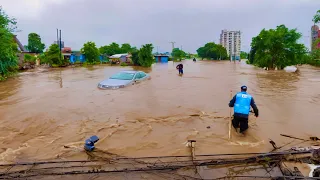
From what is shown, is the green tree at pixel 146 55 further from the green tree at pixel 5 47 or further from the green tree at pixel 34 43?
the green tree at pixel 34 43

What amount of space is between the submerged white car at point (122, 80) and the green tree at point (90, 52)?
3889cm

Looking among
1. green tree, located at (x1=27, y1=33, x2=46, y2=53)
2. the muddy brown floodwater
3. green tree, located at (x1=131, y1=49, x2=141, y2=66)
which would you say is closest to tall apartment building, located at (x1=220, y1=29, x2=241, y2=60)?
green tree, located at (x1=27, y1=33, x2=46, y2=53)

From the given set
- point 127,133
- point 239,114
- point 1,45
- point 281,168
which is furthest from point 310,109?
point 1,45

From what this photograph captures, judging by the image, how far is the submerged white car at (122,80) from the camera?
13.9 metres

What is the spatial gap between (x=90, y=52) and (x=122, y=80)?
134 ft

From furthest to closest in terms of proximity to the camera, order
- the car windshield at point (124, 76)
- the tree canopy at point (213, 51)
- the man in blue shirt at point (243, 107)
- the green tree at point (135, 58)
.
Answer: the tree canopy at point (213, 51) < the green tree at point (135, 58) < the car windshield at point (124, 76) < the man in blue shirt at point (243, 107)

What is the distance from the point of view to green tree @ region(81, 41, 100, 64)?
5309 centimetres

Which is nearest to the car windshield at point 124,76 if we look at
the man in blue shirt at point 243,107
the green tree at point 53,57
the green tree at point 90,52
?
the man in blue shirt at point 243,107

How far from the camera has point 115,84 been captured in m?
13.9

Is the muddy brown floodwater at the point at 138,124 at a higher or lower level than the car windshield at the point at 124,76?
lower

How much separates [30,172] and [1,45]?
18.8 m

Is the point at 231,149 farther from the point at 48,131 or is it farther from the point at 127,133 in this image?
the point at 48,131

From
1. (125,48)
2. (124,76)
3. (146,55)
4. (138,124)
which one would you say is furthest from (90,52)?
(138,124)

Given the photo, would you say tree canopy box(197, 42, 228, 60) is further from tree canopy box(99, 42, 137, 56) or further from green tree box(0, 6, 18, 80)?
green tree box(0, 6, 18, 80)
